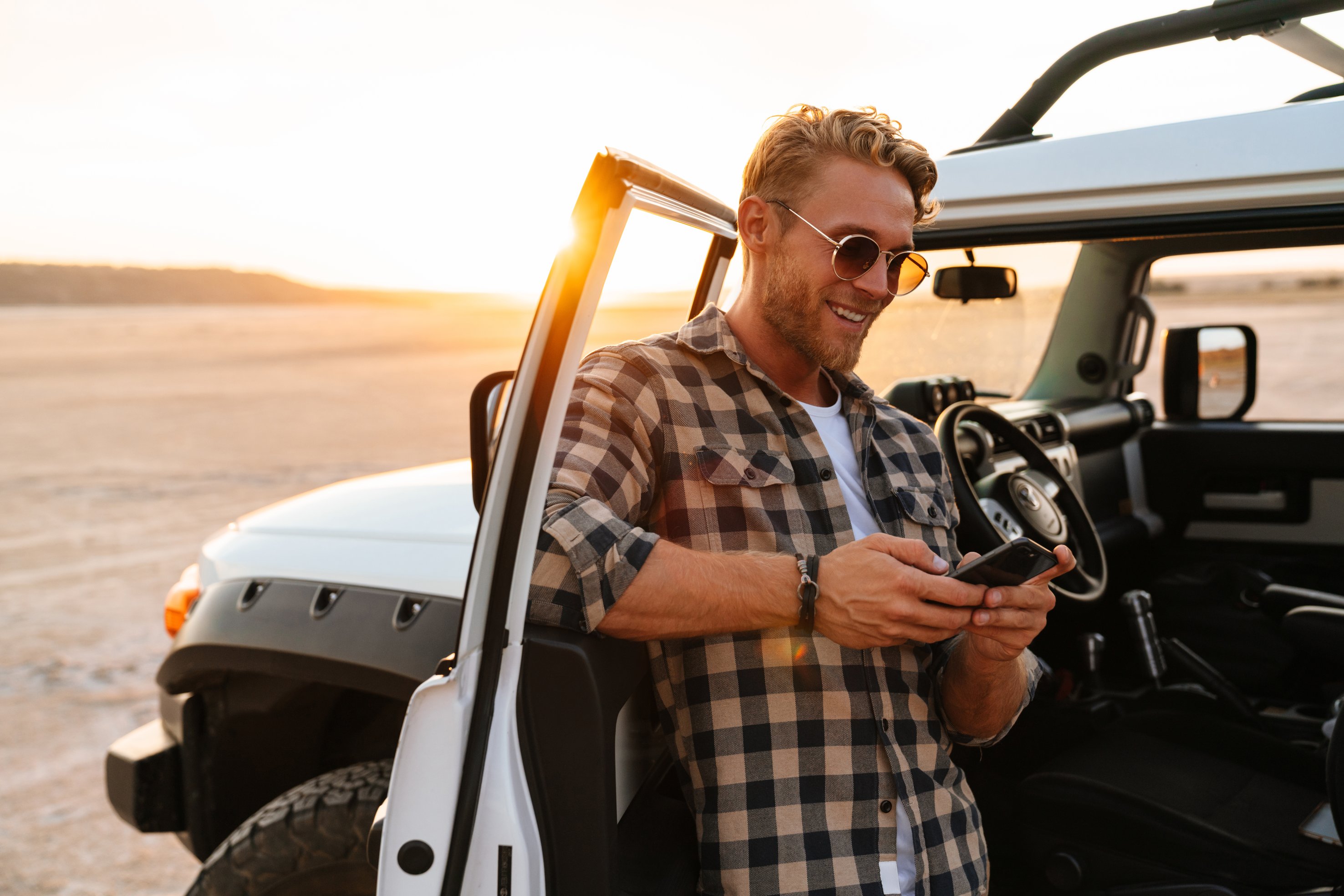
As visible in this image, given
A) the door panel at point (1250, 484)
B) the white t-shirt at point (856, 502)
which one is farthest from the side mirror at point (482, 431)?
the door panel at point (1250, 484)

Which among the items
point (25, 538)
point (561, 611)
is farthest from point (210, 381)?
point (561, 611)

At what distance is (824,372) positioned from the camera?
2.02 metres

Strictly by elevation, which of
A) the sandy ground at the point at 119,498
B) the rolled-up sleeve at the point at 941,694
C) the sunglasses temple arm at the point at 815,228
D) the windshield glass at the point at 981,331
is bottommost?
the sandy ground at the point at 119,498

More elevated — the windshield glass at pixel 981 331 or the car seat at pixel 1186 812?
the windshield glass at pixel 981 331

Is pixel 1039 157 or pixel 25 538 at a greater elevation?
pixel 1039 157

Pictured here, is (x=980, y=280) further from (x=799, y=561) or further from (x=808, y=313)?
(x=799, y=561)

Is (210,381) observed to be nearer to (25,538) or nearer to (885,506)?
(25,538)

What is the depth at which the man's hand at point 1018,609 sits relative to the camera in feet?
4.59

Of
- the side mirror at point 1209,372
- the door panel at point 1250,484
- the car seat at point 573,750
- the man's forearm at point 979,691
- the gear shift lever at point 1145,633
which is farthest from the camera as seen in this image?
the side mirror at point 1209,372

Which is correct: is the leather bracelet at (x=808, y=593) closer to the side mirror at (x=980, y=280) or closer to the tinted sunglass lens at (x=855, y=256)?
the tinted sunglass lens at (x=855, y=256)

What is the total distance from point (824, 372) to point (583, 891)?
1.10 m

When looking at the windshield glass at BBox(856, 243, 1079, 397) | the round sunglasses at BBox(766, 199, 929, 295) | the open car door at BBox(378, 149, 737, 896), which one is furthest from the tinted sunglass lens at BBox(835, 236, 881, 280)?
the windshield glass at BBox(856, 243, 1079, 397)

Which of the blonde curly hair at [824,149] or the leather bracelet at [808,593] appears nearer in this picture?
the leather bracelet at [808,593]

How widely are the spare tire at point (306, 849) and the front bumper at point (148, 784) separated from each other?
10.8 inches
